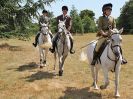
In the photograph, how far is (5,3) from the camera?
2847cm

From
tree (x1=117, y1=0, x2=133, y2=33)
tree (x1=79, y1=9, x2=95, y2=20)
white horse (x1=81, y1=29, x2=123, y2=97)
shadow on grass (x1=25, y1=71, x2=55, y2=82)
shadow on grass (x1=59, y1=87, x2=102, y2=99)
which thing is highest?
tree (x1=79, y1=9, x2=95, y2=20)

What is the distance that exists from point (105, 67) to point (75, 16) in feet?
265

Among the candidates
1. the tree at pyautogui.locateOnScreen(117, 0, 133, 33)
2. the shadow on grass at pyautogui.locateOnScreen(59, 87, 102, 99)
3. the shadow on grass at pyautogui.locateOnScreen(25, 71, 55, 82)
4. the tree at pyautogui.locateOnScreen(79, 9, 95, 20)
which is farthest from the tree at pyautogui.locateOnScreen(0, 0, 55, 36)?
the tree at pyautogui.locateOnScreen(79, 9, 95, 20)

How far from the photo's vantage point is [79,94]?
37.2 feet

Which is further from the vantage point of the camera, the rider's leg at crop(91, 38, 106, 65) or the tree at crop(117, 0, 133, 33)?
the tree at crop(117, 0, 133, 33)

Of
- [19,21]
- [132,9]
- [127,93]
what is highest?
[132,9]

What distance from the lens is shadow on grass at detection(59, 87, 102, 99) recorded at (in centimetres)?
1093

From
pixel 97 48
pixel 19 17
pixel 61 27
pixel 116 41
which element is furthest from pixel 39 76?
pixel 19 17

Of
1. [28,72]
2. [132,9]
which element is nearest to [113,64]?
[28,72]

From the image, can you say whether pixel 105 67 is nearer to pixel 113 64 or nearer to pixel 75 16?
pixel 113 64

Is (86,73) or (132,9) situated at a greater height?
(132,9)

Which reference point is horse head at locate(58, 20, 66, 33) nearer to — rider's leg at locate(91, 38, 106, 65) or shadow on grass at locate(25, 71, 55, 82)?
shadow on grass at locate(25, 71, 55, 82)

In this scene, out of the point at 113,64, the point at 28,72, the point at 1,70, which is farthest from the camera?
the point at 1,70

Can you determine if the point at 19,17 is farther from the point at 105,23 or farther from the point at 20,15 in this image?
the point at 105,23
